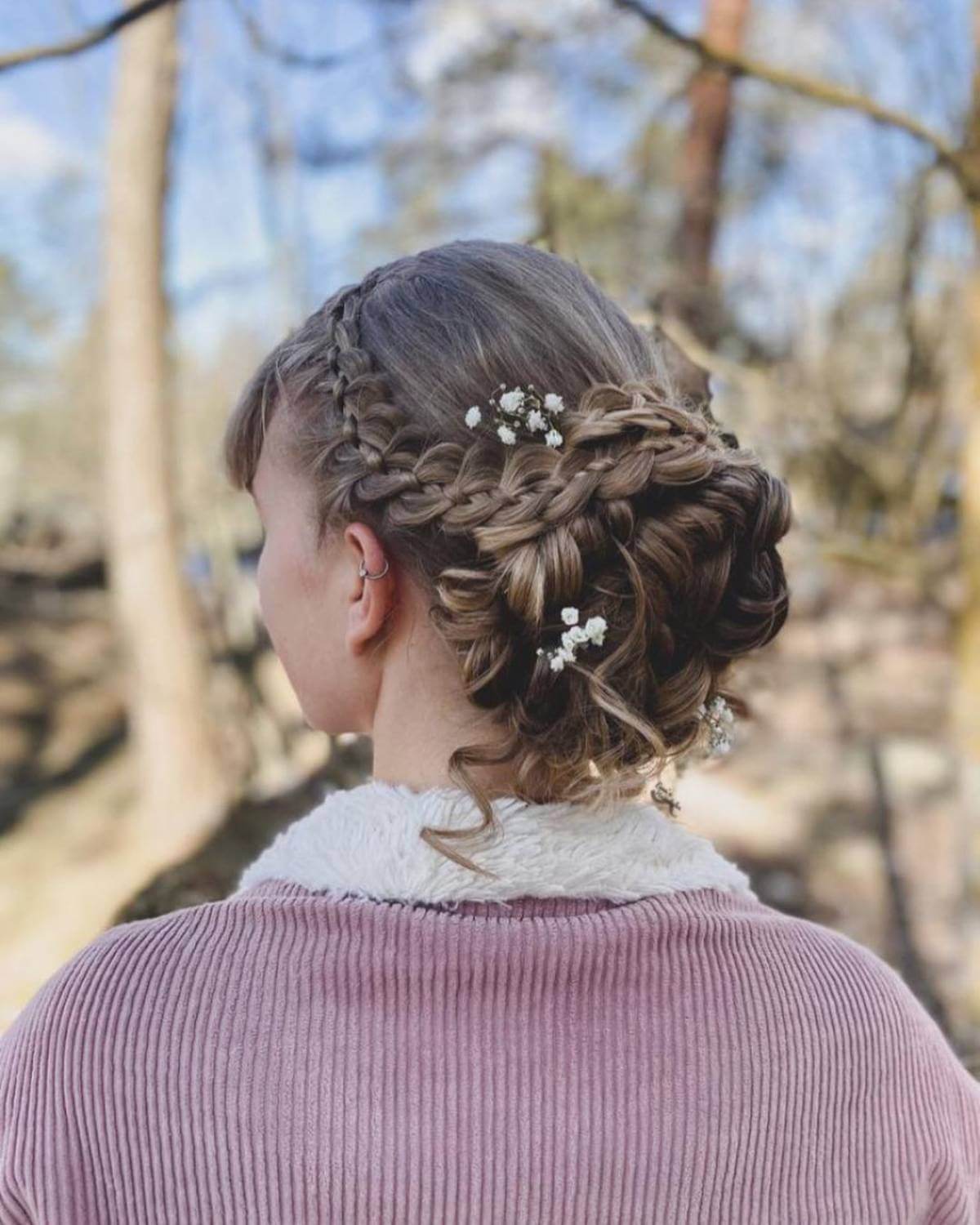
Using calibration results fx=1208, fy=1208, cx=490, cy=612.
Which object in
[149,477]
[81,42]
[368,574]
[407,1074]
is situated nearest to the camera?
[407,1074]

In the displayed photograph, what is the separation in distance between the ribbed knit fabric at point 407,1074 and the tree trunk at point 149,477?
4231 millimetres

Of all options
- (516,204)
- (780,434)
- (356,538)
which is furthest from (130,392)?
(356,538)

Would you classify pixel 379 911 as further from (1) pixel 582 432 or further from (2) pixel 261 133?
(2) pixel 261 133

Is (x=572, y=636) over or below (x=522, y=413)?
below

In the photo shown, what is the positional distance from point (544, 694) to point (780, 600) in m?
0.20

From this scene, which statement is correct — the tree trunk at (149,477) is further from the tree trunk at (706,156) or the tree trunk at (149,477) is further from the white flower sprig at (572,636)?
the white flower sprig at (572,636)

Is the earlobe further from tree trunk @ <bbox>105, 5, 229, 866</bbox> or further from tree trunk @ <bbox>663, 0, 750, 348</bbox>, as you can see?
tree trunk @ <bbox>105, 5, 229, 866</bbox>

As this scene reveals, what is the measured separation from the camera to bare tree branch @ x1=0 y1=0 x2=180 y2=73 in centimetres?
149

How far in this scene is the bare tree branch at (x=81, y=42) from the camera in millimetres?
1485

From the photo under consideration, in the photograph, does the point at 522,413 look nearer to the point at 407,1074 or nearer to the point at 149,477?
the point at 407,1074

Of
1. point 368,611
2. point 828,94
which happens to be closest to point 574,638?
point 368,611

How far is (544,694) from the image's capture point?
0.84 m

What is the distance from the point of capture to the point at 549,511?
0.82 m

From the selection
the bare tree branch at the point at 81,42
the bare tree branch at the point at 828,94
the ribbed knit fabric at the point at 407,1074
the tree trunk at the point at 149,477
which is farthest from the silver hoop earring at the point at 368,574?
the tree trunk at the point at 149,477
